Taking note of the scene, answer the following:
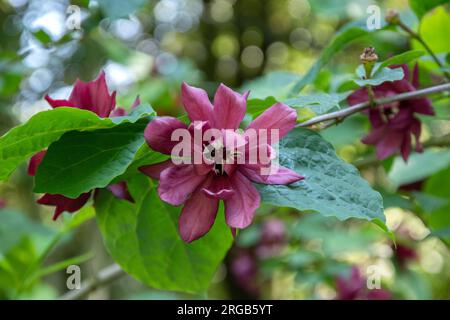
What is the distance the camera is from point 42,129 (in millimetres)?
522

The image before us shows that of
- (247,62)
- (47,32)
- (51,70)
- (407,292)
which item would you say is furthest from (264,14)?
(47,32)

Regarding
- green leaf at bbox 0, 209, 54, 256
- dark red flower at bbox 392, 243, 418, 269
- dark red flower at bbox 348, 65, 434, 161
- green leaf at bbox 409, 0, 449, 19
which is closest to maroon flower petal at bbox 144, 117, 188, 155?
dark red flower at bbox 348, 65, 434, 161

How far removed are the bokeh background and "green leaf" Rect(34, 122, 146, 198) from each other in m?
0.30

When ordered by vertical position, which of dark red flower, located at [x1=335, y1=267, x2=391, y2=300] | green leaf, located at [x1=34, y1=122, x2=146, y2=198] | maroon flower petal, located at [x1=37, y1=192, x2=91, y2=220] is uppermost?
green leaf, located at [x1=34, y1=122, x2=146, y2=198]

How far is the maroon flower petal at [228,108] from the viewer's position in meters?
0.53

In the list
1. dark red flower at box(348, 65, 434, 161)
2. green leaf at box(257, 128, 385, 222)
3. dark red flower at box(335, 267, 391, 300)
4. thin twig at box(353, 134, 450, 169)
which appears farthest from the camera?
dark red flower at box(335, 267, 391, 300)

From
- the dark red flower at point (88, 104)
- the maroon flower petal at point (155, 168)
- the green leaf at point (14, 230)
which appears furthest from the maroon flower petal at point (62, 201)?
the green leaf at point (14, 230)

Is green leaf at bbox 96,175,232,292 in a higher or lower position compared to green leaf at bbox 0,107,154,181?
lower

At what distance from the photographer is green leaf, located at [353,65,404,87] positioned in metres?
0.60

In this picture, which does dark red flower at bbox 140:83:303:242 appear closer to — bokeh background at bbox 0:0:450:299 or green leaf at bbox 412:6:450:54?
bokeh background at bbox 0:0:450:299

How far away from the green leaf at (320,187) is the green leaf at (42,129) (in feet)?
0.46

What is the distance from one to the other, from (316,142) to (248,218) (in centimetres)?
11

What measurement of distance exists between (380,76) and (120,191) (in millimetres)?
315

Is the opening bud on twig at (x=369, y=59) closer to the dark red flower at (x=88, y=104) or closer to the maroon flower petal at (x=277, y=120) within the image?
the maroon flower petal at (x=277, y=120)
